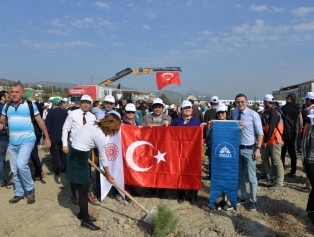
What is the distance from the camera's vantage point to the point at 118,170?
221 inches

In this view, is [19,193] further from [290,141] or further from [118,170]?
[290,141]

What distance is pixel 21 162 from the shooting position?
5062 millimetres

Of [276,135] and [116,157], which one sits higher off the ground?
[276,135]

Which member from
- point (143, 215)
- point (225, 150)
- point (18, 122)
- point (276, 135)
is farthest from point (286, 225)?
point (18, 122)

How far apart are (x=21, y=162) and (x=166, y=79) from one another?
422 inches

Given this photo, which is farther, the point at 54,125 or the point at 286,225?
the point at 54,125

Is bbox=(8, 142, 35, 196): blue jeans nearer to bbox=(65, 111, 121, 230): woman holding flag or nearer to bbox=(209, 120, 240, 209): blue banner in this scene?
bbox=(65, 111, 121, 230): woman holding flag

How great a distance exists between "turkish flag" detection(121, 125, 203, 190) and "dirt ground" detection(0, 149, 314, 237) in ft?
1.32

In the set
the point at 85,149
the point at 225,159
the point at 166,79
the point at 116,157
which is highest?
the point at 166,79

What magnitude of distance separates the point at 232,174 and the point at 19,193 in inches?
146

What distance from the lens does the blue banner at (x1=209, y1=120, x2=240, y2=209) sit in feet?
15.8

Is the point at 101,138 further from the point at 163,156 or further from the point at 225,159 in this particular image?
the point at 225,159

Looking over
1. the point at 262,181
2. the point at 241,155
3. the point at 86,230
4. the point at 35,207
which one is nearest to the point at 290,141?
the point at 262,181

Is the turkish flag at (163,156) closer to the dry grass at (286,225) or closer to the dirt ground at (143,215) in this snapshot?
the dirt ground at (143,215)
